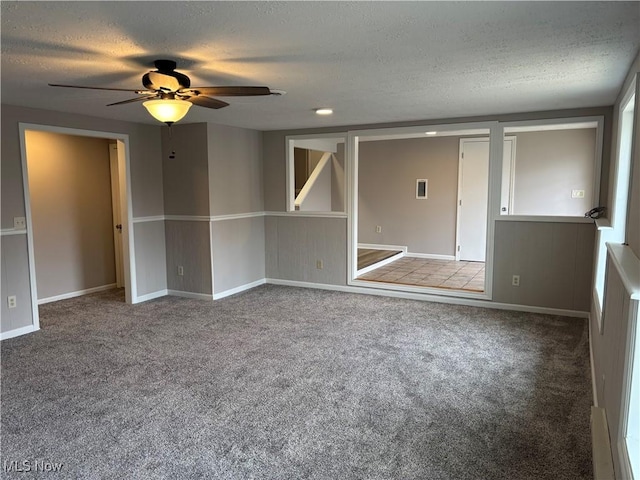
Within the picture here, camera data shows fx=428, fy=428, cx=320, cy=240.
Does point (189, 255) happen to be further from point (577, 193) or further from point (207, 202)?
point (577, 193)

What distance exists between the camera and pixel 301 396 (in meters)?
2.94

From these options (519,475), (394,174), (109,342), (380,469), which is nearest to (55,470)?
(380,469)

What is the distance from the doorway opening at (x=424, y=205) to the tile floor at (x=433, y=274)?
0.6 inches

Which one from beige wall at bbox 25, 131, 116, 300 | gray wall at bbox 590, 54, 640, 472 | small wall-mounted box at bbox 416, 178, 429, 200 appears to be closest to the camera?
gray wall at bbox 590, 54, 640, 472

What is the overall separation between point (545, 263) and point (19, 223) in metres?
5.51

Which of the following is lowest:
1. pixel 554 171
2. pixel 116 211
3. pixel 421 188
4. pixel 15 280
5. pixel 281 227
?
pixel 15 280

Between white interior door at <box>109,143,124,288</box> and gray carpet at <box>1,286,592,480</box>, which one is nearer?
gray carpet at <box>1,286,592,480</box>

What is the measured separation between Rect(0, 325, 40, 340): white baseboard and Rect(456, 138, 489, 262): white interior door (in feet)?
21.0

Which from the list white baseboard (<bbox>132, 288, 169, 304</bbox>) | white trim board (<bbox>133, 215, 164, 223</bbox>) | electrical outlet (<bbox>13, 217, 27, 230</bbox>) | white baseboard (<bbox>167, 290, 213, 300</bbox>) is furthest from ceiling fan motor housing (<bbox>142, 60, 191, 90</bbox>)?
white baseboard (<bbox>132, 288, 169, 304</bbox>)

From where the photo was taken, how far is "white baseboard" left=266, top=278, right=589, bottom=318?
4.77m

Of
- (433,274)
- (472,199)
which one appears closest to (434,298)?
(433,274)

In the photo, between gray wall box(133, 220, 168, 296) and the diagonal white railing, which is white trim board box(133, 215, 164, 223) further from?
the diagonal white railing

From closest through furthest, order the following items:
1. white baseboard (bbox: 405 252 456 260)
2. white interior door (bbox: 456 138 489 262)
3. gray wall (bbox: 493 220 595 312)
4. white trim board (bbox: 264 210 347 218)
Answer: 1. gray wall (bbox: 493 220 595 312)
2. white trim board (bbox: 264 210 347 218)
3. white interior door (bbox: 456 138 489 262)
4. white baseboard (bbox: 405 252 456 260)

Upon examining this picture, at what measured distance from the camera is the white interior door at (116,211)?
6035 mm
